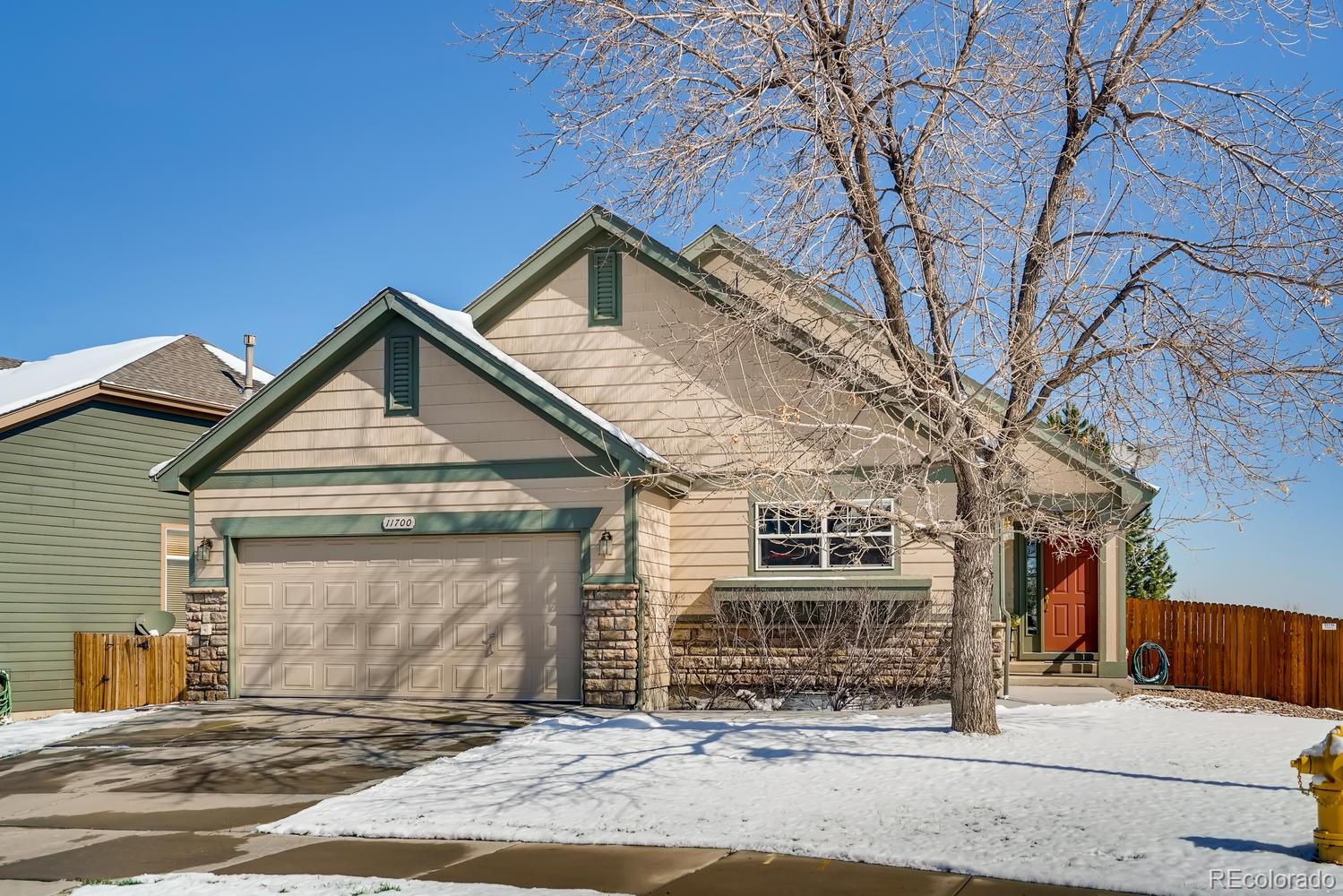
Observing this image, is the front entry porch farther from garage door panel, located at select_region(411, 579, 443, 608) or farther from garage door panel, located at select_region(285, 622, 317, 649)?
garage door panel, located at select_region(285, 622, 317, 649)

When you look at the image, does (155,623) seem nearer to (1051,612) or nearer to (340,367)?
(340,367)

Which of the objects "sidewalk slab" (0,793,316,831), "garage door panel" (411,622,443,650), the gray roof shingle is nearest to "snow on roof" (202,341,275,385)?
the gray roof shingle

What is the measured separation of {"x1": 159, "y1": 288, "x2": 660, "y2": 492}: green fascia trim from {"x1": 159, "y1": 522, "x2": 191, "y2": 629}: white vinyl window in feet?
17.7

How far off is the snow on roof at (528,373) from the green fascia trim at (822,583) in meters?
2.04

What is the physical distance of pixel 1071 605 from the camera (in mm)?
19484

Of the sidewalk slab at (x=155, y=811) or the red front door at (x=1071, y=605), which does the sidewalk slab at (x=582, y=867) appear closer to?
the sidewalk slab at (x=155, y=811)

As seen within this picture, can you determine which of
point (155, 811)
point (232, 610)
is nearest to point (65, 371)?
point (232, 610)

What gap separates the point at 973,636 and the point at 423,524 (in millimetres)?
7838

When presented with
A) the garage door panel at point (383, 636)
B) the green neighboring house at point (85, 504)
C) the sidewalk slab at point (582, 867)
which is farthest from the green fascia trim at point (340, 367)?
the sidewalk slab at point (582, 867)

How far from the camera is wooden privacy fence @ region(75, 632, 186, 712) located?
1806 centimetres

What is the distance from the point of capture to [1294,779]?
1018cm

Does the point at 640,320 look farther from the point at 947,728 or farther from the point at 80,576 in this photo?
the point at 80,576

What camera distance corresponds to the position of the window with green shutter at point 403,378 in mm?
17031

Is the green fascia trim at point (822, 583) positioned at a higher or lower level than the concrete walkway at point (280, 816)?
higher
